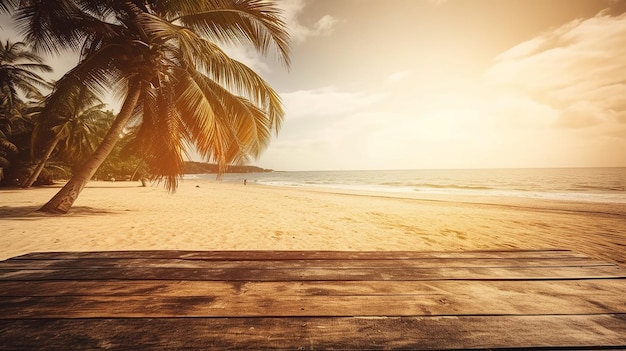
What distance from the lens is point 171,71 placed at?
6.94 m

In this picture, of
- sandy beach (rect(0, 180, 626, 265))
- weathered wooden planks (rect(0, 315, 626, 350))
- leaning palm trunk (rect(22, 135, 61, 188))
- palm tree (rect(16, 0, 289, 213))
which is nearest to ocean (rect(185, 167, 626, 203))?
sandy beach (rect(0, 180, 626, 265))

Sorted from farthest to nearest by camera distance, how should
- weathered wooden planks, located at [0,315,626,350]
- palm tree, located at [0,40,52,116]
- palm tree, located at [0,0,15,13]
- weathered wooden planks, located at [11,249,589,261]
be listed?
1. palm tree, located at [0,40,52,116]
2. palm tree, located at [0,0,15,13]
3. weathered wooden planks, located at [11,249,589,261]
4. weathered wooden planks, located at [0,315,626,350]

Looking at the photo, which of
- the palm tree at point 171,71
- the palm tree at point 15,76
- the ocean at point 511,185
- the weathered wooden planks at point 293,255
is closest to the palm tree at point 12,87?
the palm tree at point 15,76

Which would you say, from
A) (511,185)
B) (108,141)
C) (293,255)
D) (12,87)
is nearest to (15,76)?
(12,87)

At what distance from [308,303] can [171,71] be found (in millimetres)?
7760

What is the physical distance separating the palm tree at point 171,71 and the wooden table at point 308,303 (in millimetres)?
4851

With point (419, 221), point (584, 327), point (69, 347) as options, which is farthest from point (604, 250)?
point (69, 347)

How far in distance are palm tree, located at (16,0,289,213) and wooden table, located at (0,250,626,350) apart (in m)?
4.85

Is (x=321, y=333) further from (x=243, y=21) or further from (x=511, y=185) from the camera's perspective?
(x=511, y=185)

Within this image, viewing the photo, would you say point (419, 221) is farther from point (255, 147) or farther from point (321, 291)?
point (321, 291)

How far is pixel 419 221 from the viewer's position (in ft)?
28.2

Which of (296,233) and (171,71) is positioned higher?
(171,71)

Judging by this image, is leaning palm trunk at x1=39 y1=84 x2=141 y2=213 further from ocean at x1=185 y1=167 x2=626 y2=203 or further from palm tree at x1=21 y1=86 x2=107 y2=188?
ocean at x1=185 y1=167 x2=626 y2=203

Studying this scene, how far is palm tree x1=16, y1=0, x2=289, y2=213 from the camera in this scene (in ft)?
19.0
